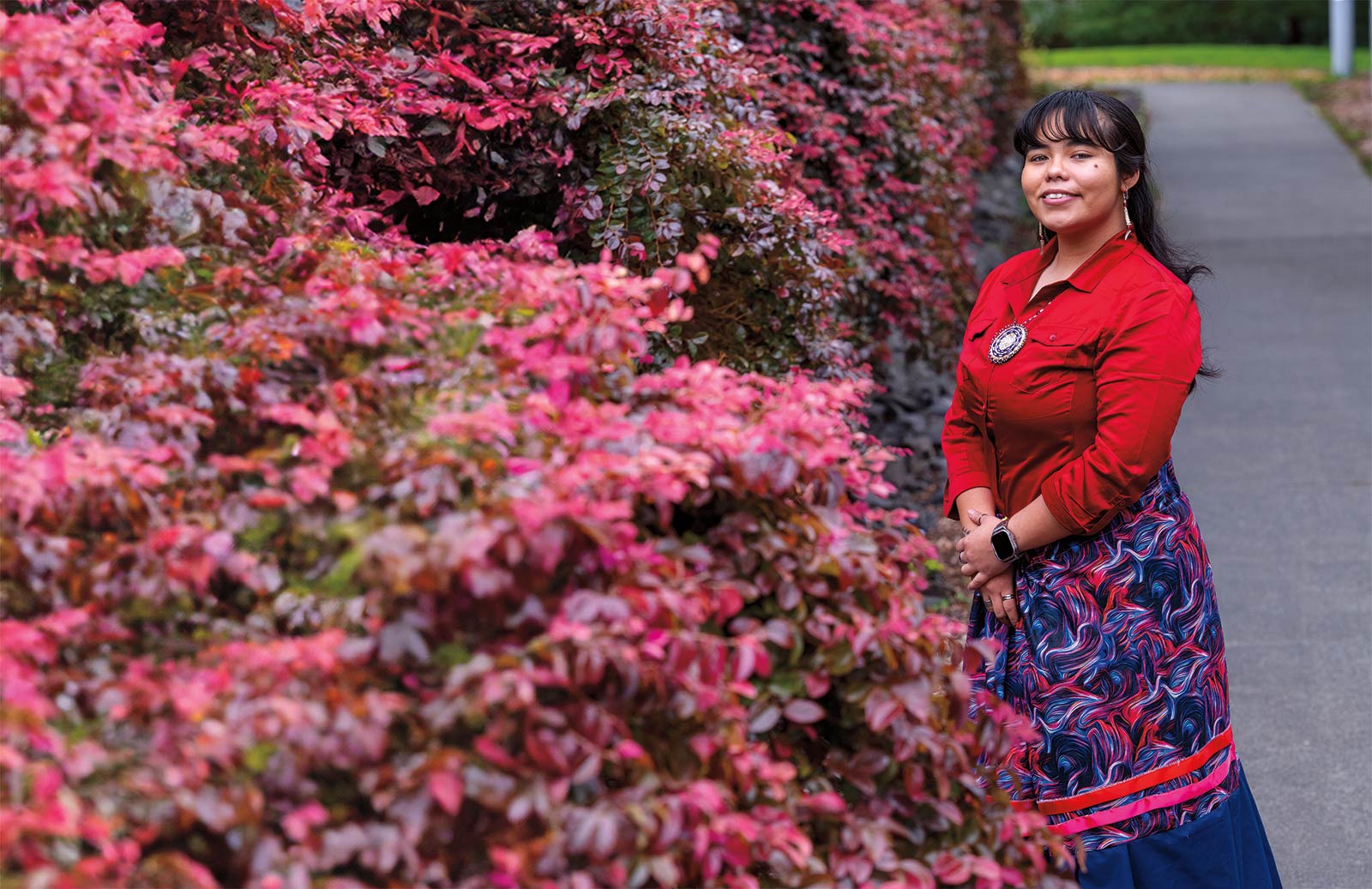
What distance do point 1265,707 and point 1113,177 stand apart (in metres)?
2.34

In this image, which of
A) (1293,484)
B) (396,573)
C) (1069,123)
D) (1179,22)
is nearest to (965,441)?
(1069,123)

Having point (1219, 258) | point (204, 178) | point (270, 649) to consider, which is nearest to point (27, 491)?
point (270, 649)

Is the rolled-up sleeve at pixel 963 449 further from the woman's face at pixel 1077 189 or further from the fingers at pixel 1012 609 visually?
the woman's face at pixel 1077 189

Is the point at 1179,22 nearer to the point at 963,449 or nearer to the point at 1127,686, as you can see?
the point at 963,449

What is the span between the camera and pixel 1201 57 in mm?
26062

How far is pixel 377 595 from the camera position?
167 cm

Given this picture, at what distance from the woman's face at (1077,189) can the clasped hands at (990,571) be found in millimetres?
639

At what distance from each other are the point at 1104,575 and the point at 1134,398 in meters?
0.39

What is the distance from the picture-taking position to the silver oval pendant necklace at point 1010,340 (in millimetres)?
2898

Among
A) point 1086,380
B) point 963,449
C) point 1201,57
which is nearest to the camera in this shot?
point 1086,380

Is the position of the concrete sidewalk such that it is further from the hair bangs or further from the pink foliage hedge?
the pink foliage hedge

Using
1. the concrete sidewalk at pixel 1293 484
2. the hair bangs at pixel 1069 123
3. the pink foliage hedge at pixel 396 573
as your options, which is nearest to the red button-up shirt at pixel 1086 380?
the hair bangs at pixel 1069 123

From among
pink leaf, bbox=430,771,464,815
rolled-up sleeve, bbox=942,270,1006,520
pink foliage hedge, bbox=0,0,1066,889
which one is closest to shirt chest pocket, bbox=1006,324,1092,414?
rolled-up sleeve, bbox=942,270,1006,520

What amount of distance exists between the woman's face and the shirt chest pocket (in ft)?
0.76
